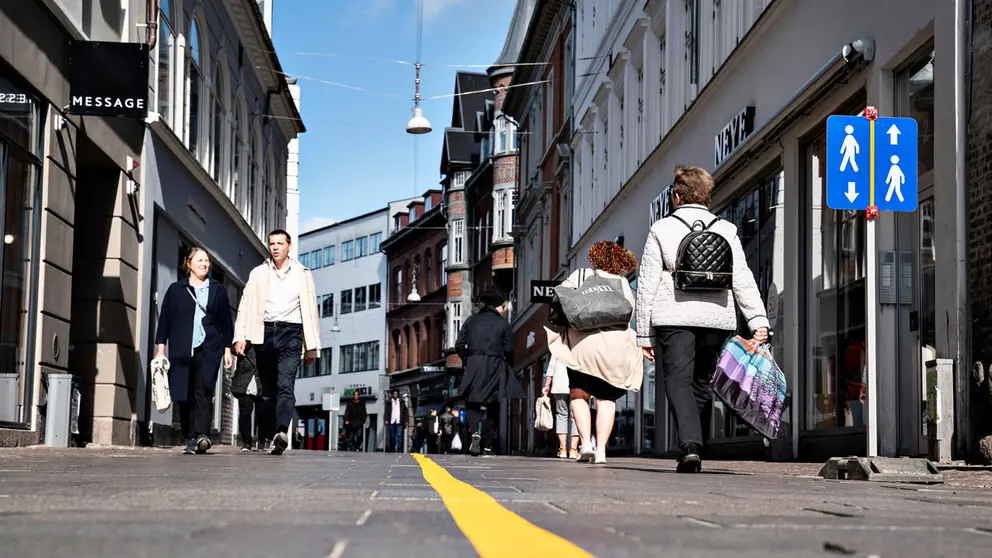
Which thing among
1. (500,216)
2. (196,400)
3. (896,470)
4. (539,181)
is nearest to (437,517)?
(896,470)

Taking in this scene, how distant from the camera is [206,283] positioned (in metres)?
13.5

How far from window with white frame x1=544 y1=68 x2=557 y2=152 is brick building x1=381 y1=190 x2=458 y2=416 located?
2621cm

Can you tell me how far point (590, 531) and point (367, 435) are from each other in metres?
83.0

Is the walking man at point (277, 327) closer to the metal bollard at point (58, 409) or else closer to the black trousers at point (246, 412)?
the black trousers at point (246, 412)

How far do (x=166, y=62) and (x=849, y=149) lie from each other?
569 inches

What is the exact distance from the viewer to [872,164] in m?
11.8

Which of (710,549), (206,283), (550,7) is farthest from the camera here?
(550,7)

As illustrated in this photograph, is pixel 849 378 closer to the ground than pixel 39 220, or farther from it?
closer to the ground

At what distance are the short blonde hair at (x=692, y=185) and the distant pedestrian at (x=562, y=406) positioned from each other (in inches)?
276

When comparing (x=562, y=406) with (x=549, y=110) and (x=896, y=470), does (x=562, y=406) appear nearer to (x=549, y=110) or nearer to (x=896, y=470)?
(x=896, y=470)

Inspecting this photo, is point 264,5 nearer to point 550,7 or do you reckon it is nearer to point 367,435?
point 550,7

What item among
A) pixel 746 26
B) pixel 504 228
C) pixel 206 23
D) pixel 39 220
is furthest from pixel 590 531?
pixel 504 228

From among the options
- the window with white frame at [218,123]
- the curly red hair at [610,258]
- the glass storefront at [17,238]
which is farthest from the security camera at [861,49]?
the window with white frame at [218,123]

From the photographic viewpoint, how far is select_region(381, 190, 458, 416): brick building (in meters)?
74.9
